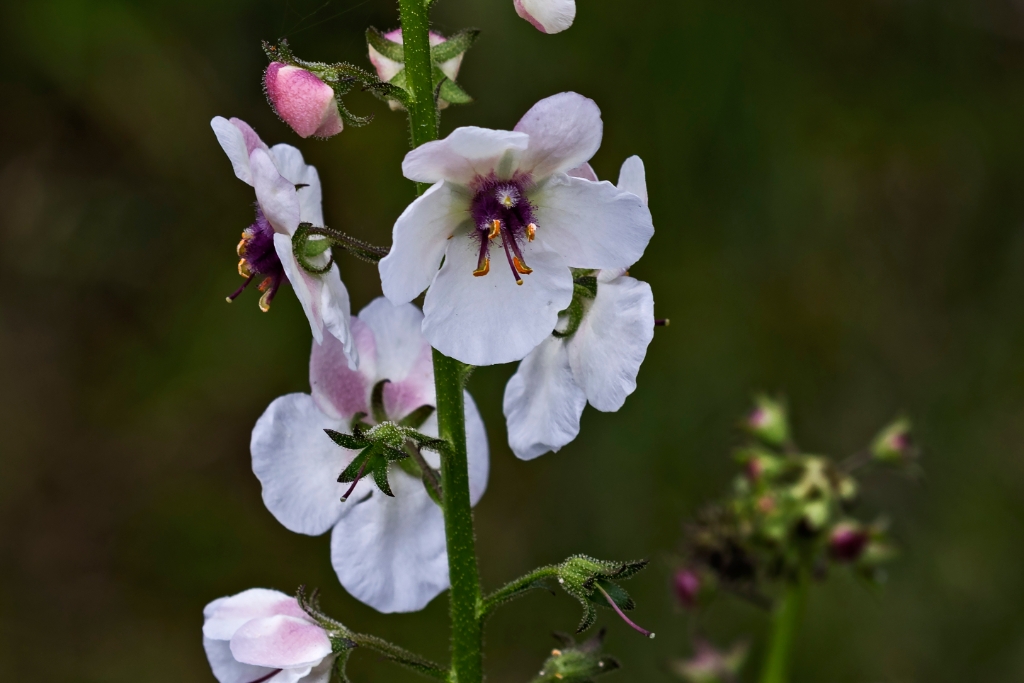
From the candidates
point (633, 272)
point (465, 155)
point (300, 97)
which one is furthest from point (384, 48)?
point (633, 272)

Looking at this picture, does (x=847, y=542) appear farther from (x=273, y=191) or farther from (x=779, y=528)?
(x=273, y=191)

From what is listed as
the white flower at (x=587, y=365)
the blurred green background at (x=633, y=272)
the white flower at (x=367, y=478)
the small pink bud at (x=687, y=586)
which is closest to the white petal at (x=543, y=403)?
the white flower at (x=587, y=365)

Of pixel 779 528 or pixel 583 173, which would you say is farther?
pixel 779 528

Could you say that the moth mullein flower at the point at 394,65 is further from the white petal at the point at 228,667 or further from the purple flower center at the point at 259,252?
the white petal at the point at 228,667

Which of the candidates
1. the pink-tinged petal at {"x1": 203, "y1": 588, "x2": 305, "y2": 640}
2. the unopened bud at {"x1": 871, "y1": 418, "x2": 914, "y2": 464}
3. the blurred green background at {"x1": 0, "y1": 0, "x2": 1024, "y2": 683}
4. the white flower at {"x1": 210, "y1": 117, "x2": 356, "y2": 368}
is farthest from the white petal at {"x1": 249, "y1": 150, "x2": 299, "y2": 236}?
the blurred green background at {"x1": 0, "y1": 0, "x2": 1024, "y2": 683}

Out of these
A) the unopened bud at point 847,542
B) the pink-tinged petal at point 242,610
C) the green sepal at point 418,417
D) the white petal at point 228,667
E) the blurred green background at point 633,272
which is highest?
the blurred green background at point 633,272
